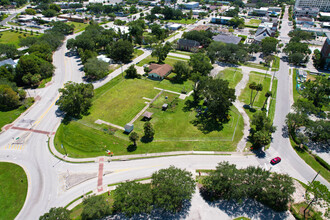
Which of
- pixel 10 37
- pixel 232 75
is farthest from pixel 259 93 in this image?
pixel 10 37

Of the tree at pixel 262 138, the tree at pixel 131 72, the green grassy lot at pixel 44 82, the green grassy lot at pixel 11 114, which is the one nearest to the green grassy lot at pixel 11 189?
the green grassy lot at pixel 11 114

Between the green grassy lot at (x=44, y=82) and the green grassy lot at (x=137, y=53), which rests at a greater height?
the green grassy lot at (x=137, y=53)

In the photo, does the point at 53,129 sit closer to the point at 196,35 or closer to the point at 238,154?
the point at 238,154

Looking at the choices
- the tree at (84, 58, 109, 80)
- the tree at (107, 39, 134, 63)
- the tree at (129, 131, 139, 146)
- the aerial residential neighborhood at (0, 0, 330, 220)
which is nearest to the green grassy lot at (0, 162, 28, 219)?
the aerial residential neighborhood at (0, 0, 330, 220)

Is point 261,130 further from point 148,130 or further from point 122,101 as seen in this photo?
point 122,101

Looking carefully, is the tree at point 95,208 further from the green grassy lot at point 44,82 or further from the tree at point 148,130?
the green grassy lot at point 44,82

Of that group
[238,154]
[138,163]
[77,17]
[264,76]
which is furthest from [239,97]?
[77,17]
